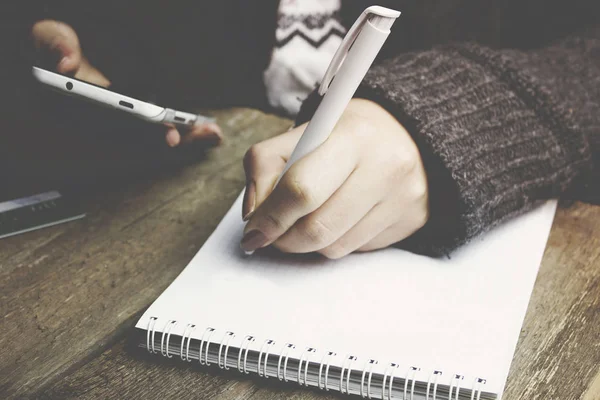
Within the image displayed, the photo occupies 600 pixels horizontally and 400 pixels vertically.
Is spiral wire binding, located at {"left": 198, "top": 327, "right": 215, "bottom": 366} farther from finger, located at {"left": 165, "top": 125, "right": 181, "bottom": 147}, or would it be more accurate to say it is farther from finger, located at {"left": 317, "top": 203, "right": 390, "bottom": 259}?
finger, located at {"left": 165, "top": 125, "right": 181, "bottom": 147}

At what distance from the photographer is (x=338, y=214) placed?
413mm

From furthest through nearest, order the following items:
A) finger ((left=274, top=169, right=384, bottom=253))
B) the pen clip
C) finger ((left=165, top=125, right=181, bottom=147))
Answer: finger ((left=165, top=125, right=181, bottom=147)) < finger ((left=274, top=169, right=384, bottom=253)) < the pen clip

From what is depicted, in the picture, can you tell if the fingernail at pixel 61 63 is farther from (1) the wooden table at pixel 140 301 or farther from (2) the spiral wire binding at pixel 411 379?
(2) the spiral wire binding at pixel 411 379

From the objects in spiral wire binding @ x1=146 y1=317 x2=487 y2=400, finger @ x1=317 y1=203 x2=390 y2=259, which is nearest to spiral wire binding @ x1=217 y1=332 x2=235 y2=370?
spiral wire binding @ x1=146 y1=317 x2=487 y2=400

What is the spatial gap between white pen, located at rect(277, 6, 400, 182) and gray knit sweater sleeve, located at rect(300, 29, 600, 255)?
11cm

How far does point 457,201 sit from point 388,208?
0.06 metres

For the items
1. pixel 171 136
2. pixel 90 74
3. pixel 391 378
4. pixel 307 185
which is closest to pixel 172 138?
pixel 171 136

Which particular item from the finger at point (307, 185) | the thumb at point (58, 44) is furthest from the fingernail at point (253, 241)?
the thumb at point (58, 44)

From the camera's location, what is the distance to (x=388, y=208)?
0.44 m

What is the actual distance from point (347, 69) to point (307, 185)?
88 mm

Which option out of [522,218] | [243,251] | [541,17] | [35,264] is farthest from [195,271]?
[541,17]

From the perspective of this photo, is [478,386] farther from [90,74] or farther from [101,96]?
[90,74]

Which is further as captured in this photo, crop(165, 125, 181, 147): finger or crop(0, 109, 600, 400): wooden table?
crop(165, 125, 181, 147): finger

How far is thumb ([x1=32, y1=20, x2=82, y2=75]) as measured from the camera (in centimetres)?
50
